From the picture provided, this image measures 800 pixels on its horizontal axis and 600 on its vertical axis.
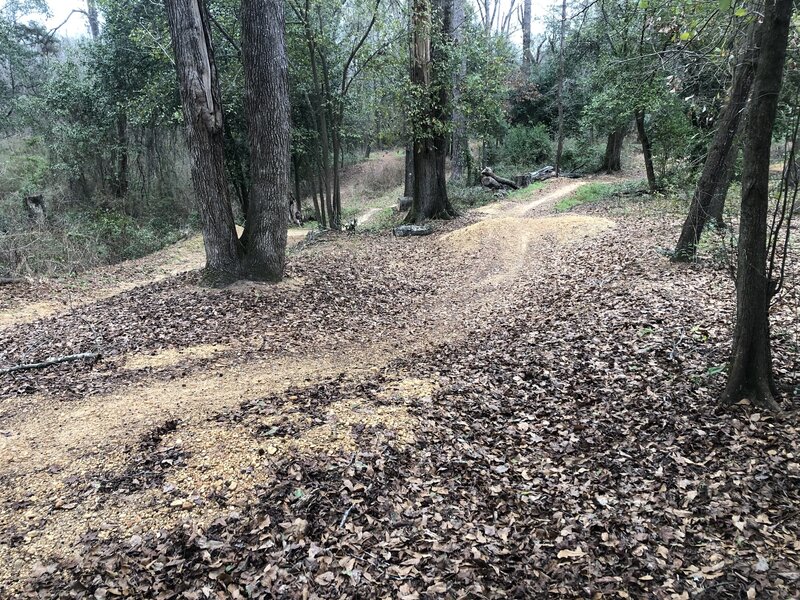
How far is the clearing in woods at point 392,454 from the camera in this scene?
3.01 metres

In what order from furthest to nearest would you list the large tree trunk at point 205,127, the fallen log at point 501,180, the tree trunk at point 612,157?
1. the tree trunk at point 612,157
2. the fallen log at point 501,180
3. the large tree trunk at point 205,127

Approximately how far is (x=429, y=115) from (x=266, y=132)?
7.96 meters

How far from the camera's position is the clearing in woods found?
9.88 feet

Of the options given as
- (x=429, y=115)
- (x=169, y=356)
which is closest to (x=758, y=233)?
(x=169, y=356)

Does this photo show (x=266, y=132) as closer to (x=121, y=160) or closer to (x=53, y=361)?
(x=53, y=361)

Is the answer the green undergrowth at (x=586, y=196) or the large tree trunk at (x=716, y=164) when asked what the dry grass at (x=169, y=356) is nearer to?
the large tree trunk at (x=716, y=164)

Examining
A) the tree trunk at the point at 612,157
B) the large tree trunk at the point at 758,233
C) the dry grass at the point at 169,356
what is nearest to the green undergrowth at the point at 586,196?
the tree trunk at the point at 612,157

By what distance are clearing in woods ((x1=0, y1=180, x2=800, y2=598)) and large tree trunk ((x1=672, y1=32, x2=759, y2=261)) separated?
626 mm

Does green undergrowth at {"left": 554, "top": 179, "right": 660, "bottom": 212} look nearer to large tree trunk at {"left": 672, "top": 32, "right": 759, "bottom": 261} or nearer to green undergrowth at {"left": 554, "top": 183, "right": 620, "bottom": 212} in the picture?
green undergrowth at {"left": 554, "top": 183, "right": 620, "bottom": 212}

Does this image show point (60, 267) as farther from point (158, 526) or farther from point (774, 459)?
point (774, 459)

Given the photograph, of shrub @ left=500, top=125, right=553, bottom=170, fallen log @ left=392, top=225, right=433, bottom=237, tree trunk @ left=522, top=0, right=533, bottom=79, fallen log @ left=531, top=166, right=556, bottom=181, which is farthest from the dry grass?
tree trunk @ left=522, top=0, right=533, bottom=79

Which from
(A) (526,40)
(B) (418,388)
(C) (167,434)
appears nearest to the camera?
(C) (167,434)

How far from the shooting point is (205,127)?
24.8ft

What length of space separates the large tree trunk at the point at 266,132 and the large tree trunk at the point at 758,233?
635 cm
